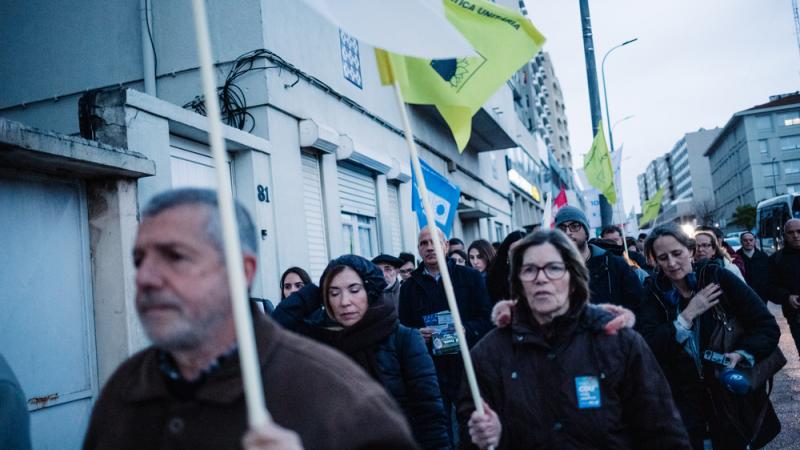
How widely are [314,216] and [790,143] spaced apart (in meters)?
89.1

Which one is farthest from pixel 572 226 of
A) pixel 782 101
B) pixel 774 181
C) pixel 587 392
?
pixel 782 101

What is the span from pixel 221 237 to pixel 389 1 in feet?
3.66

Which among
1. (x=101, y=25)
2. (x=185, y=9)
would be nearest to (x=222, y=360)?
(x=185, y=9)

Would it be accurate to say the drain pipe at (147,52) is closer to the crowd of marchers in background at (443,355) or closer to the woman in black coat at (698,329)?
the crowd of marchers in background at (443,355)

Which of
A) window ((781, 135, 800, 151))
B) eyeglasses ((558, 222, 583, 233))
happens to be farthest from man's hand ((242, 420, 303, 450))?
window ((781, 135, 800, 151))

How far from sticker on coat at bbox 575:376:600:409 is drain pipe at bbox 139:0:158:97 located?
305 inches

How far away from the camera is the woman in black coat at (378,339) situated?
136 inches

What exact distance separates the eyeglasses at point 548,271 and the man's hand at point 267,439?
1.80 m

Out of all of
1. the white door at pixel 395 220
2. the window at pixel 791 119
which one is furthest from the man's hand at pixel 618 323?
the window at pixel 791 119

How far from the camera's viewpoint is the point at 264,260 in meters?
7.70

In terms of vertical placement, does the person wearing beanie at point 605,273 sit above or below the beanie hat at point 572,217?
below

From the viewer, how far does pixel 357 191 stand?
1109 cm

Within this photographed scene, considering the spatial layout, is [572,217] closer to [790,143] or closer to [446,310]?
[446,310]

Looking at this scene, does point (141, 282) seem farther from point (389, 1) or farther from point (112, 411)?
point (389, 1)
